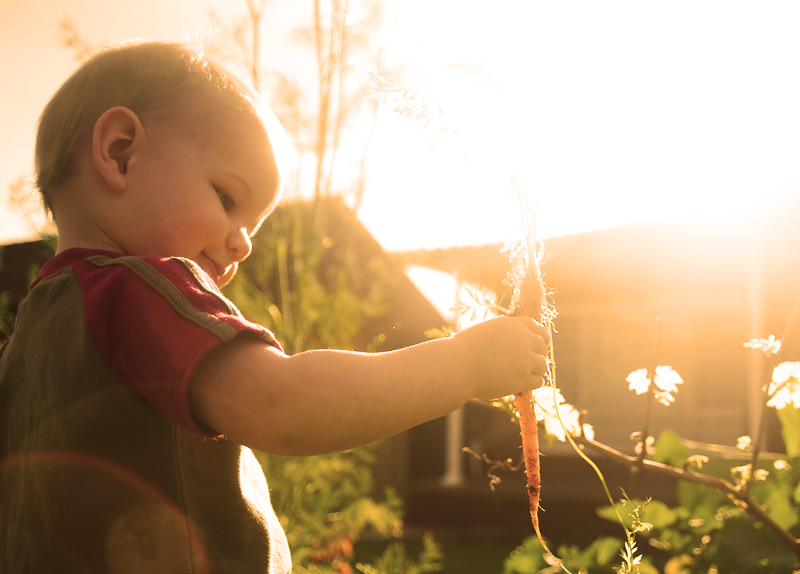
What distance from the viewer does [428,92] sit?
995 millimetres

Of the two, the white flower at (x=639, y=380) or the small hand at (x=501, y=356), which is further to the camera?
the white flower at (x=639, y=380)

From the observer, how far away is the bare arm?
72 cm

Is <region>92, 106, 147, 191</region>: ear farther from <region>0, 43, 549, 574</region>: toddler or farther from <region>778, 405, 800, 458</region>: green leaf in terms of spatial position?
<region>778, 405, 800, 458</region>: green leaf

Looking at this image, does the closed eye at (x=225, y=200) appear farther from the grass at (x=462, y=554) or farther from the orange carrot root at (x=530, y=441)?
the grass at (x=462, y=554)

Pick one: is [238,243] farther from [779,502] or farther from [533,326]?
[779,502]

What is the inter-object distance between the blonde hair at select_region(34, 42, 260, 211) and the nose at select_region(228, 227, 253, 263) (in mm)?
214

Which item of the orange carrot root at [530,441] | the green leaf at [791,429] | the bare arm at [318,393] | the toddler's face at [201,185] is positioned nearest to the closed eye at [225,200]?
the toddler's face at [201,185]

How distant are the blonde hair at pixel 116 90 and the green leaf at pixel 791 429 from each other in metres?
1.49

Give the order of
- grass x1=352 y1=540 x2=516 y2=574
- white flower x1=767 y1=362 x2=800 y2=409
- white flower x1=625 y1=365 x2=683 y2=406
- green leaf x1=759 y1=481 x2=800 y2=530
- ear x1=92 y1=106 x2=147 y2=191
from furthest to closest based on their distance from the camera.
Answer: grass x1=352 y1=540 x2=516 y2=574
green leaf x1=759 y1=481 x2=800 y2=530
white flower x1=767 y1=362 x2=800 y2=409
white flower x1=625 y1=365 x2=683 y2=406
ear x1=92 y1=106 x2=147 y2=191

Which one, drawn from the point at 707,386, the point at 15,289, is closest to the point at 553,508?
the point at 707,386

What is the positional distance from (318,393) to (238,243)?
0.42 metres

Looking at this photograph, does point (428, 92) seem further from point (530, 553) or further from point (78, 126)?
point (530, 553)

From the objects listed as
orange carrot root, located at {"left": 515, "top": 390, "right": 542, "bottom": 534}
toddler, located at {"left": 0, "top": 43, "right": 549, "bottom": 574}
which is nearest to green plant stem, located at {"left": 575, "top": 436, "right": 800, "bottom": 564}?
orange carrot root, located at {"left": 515, "top": 390, "right": 542, "bottom": 534}

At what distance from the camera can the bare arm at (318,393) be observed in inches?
28.2
